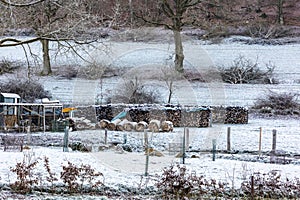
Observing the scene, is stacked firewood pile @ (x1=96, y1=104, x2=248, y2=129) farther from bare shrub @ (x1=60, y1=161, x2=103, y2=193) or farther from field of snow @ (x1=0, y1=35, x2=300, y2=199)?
bare shrub @ (x1=60, y1=161, x2=103, y2=193)

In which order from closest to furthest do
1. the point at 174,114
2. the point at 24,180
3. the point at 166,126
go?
the point at 24,180, the point at 166,126, the point at 174,114

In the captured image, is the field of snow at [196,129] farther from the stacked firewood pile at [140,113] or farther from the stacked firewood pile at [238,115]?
the stacked firewood pile at [140,113]

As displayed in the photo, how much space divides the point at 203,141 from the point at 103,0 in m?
10.3

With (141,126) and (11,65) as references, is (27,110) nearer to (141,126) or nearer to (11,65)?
(141,126)

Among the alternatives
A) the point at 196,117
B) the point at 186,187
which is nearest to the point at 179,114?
the point at 196,117

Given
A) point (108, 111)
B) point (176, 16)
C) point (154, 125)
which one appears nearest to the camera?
point (154, 125)

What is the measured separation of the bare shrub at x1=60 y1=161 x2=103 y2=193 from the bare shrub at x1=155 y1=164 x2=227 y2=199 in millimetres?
1221

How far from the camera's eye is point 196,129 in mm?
21047

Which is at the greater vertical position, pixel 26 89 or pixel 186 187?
pixel 26 89

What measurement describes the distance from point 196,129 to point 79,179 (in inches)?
420

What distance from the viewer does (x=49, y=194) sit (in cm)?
1014

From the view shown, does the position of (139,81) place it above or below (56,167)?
above

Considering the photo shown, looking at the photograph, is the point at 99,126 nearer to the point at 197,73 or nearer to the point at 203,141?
the point at 203,141

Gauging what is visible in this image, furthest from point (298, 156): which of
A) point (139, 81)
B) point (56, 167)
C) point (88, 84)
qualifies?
point (88, 84)
